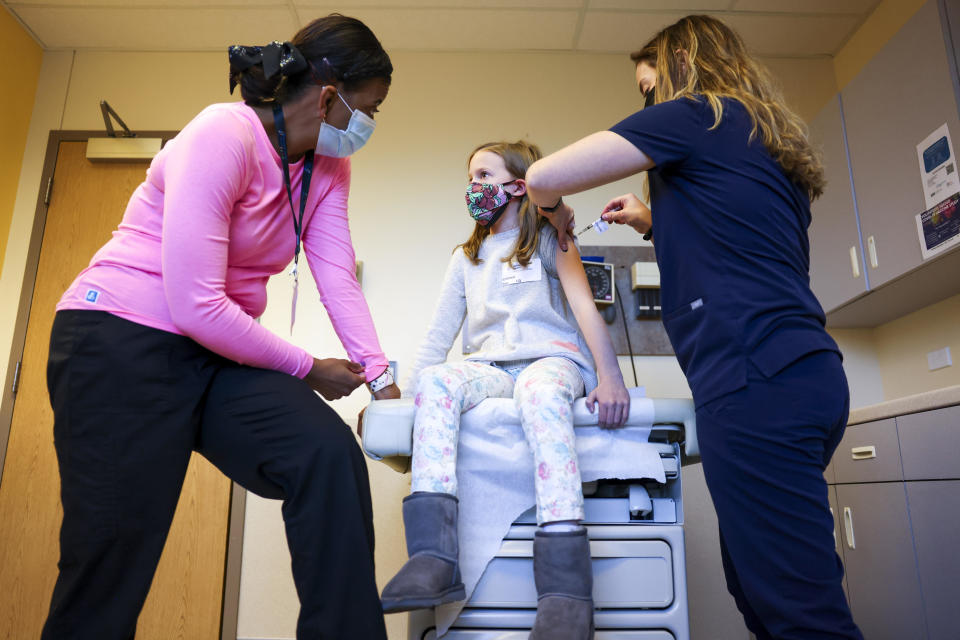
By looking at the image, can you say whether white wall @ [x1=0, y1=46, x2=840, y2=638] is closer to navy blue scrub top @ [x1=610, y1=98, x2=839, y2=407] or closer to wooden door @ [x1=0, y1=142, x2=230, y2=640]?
wooden door @ [x1=0, y1=142, x2=230, y2=640]

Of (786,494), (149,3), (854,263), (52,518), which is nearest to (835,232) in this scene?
(854,263)

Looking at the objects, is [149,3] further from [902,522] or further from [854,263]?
[902,522]

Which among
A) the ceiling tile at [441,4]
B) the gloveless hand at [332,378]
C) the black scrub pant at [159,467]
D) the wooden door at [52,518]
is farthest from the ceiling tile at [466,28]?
the black scrub pant at [159,467]

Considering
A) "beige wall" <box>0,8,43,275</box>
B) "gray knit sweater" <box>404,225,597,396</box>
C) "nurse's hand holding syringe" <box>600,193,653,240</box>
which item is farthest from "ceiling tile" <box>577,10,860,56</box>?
"beige wall" <box>0,8,43,275</box>

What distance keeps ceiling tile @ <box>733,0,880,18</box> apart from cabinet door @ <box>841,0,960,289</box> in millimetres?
487

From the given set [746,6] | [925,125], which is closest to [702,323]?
[925,125]

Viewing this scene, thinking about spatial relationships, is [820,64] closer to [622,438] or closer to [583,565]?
[622,438]

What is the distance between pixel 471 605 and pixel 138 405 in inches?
27.0

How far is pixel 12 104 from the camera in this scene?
9.73ft

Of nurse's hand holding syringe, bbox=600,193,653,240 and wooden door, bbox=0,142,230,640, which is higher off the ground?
nurse's hand holding syringe, bbox=600,193,653,240

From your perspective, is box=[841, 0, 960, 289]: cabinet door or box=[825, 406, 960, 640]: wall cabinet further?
box=[841, 0, 960, 289]: cabinet door

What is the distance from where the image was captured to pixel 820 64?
3.22m

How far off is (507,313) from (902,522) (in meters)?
1.23

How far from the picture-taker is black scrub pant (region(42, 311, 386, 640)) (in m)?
0.99
